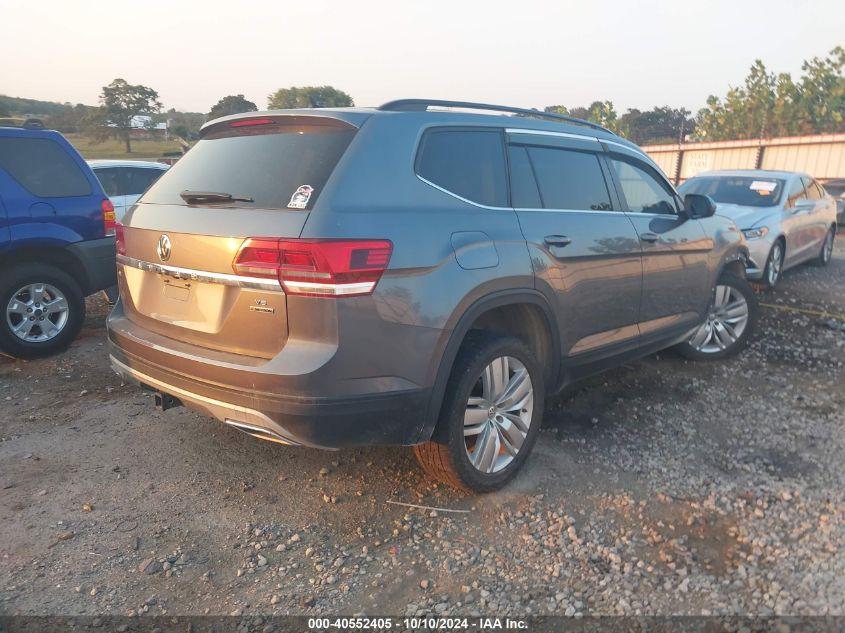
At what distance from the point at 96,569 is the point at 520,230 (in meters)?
2.47

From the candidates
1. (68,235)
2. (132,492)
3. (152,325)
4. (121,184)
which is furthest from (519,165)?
(121,184)

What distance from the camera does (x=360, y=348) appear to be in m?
2.51

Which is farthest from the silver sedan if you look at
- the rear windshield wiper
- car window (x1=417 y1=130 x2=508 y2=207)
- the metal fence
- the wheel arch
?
the metal fence

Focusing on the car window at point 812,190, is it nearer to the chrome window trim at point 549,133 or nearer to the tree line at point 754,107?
the chrome window trim at point 549,133

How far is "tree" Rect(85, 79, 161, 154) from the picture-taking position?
2281 cm

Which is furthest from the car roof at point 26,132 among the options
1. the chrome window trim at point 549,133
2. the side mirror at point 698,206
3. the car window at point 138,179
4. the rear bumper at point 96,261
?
the side mirror at point 698,206

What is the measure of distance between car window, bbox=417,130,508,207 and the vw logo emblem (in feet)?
3.98

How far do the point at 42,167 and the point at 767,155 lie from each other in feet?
85.5

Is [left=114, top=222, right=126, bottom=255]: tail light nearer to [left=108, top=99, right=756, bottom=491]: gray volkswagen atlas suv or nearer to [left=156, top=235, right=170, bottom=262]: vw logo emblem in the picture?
[left=108, top=99, right=756, bottom=491]: gray volkswagen atlas suv

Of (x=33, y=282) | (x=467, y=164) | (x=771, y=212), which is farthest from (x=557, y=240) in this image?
(x=771, y=212)

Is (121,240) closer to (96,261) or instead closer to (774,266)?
(96,261)

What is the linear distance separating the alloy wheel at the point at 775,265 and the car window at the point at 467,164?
248 inches

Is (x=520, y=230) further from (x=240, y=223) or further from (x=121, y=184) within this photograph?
(x=121, y=184)

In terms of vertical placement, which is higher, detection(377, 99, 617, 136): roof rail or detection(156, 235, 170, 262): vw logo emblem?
detection(377, 99, 617, 136): roof rail
